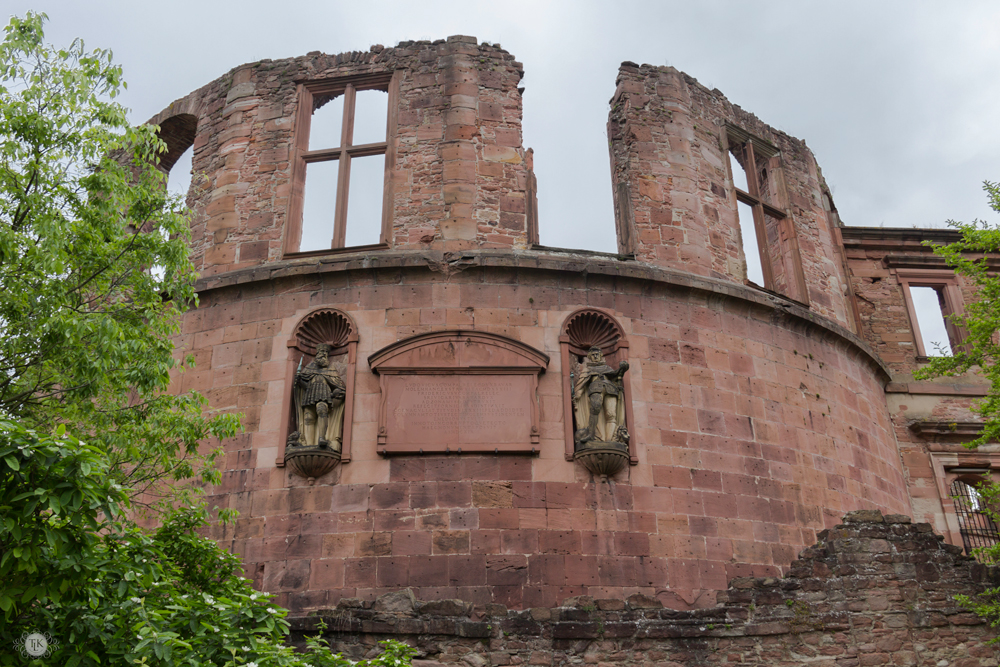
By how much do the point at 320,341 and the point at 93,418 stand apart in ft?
13.8

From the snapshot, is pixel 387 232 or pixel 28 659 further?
pixel 387 232

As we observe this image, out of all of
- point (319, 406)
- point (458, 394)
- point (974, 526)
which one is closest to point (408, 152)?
point (458, 394)

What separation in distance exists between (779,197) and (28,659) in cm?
1455

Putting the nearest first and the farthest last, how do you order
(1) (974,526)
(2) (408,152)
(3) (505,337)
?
(3) (505,337)
(2) (408,152)
(1) (974,526)

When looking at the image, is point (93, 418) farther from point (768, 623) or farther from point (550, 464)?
point (768, 623)

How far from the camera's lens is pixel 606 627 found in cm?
969

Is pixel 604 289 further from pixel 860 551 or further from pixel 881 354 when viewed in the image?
pixel 881 354

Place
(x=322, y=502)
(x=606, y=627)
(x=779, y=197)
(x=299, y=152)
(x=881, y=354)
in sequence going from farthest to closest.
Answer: (x=881, y=354), (x=779, y=197), (x=299, y=152), (x=322, y=502), (x=606, y=627)

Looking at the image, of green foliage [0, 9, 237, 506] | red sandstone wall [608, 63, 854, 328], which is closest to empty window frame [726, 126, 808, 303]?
red sandstone wall [608, 63, 854, 328]

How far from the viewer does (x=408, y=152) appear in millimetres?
14469

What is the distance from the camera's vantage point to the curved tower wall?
1159cm

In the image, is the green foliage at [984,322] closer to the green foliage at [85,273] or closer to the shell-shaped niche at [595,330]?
the shell-shaped niche at [595,330]

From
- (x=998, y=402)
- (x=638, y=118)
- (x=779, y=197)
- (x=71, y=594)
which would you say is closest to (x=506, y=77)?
(x=638, y=118)

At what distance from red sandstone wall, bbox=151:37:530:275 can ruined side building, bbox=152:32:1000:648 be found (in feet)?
0.13
